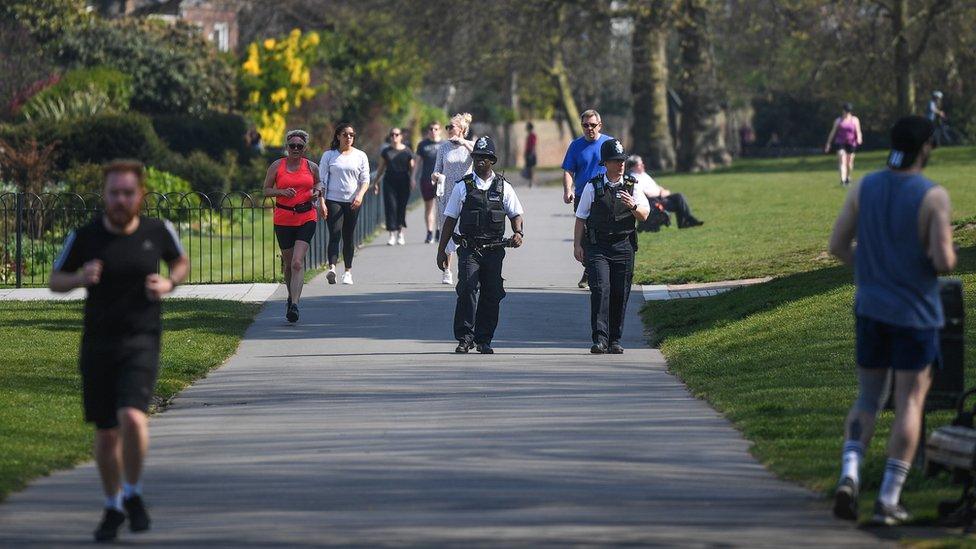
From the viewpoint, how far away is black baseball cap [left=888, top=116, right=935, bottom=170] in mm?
7207

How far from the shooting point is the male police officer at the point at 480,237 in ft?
44.0

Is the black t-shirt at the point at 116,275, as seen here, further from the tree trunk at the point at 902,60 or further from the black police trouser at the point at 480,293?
the tree trunk at the point at 902,60

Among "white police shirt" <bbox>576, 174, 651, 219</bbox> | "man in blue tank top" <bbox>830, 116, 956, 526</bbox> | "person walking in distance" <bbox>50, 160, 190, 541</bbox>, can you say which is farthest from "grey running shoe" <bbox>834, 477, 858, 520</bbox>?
"white police shirt" <bbox>576, 174, 651, 219</bbox>

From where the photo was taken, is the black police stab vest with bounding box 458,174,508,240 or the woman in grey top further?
the woman in grey top

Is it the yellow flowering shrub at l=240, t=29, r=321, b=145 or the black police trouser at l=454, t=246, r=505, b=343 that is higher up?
the yellow flowering shrub at l=240, t=29, r=321, b=145

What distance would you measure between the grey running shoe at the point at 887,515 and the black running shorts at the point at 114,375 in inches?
121

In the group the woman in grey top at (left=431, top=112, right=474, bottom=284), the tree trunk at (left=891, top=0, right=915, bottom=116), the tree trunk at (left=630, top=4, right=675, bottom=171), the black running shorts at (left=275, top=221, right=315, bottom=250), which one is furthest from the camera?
the tree trunk at (left=630, top=4, right=675, bottom=171)

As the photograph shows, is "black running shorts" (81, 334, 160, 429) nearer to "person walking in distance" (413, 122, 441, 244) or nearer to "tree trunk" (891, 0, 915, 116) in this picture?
"person walking in distance" (413, 122, 441, 244)

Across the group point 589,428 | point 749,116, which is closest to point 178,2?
point 749,116

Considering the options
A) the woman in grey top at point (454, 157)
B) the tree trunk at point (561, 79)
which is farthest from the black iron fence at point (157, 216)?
the tree trunk at point (561, 79)

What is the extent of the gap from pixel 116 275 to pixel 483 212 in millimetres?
6493

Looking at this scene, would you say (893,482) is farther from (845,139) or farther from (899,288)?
(845,139)

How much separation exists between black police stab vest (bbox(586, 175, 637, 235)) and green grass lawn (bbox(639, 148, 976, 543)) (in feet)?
3.57

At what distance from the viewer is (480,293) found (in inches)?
534
